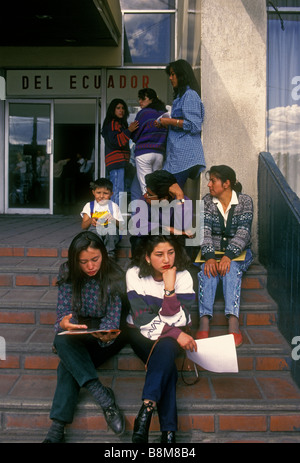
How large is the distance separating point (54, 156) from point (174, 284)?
6487mm

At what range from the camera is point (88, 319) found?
10.1 feet

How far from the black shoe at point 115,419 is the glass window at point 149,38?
7.06 meters

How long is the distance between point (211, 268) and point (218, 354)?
0.83 m

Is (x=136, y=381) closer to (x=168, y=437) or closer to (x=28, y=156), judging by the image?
(x=168, y=437)

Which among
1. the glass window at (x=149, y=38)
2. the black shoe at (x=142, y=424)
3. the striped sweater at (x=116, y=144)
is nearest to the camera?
the black shoe at (x=142, y=424)

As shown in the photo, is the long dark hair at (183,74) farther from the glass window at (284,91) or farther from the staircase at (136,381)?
the staircase at (136,381)

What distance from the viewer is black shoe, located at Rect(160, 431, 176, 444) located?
8.40 feet

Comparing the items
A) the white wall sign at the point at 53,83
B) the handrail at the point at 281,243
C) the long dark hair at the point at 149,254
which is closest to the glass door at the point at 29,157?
the white wall sign at the point at 53,83

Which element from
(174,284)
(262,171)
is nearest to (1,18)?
(262,171)

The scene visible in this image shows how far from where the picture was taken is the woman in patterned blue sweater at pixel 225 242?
Answer: 344 cm

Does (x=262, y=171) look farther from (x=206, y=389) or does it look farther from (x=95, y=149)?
(x=95, y=149)

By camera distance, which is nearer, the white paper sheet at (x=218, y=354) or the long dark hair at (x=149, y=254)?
the white paper sheet at (x=218, y=354)

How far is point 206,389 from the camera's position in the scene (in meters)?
2.99

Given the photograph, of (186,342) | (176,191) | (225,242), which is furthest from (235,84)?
(186,342)
